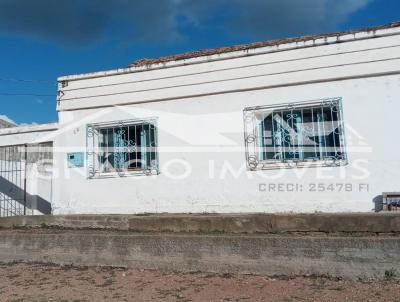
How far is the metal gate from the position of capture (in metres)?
9.15

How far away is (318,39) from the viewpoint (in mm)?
6238

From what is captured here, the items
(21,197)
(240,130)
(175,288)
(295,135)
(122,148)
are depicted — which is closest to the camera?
(175,288)

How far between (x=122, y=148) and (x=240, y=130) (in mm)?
2182

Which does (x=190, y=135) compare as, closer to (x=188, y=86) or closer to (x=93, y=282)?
(x=188, y=86)

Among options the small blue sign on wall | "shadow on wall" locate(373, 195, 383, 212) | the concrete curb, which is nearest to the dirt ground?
the concrete curb

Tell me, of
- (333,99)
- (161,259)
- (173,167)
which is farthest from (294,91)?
(161,259)

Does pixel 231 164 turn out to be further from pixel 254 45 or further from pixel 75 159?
pixel 75 159

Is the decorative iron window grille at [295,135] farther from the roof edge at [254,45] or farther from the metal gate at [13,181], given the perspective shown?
the metal gate at [13,181]

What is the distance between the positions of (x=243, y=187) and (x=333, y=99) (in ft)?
6.31

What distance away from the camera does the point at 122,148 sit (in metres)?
7.34

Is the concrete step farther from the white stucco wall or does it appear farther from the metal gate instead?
the metal gate

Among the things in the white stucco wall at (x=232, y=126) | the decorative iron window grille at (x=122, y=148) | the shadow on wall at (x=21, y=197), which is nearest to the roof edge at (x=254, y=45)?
the white stucco wall at (x=232, y=126)

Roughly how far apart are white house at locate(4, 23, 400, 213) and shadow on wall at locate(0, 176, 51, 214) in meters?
2.20

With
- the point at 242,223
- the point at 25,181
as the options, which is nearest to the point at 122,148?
the point at 242,223
